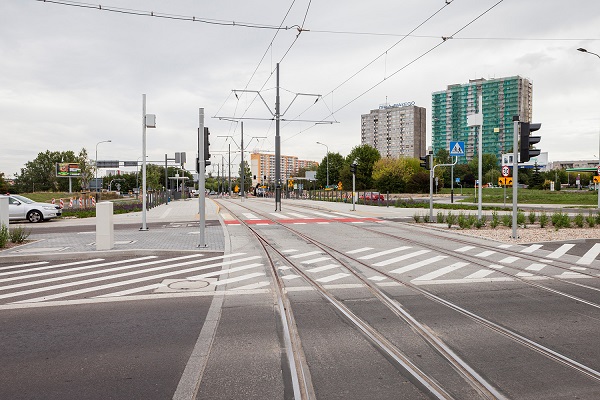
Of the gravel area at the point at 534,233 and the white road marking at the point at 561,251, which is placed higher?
the gravel area at the point at 534,233

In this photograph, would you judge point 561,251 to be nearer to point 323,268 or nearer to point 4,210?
point 323,268

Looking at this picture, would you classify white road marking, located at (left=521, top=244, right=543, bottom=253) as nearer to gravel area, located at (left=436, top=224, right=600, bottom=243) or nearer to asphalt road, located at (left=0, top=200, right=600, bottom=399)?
gravel area, located at (left=436, top=224, right=600, bottom=243)

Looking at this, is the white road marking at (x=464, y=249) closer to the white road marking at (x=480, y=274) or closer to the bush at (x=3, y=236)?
the white road marking at (x=480, y=274)

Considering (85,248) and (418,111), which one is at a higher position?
(418,111)

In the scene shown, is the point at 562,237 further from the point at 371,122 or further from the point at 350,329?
the point at 371,122

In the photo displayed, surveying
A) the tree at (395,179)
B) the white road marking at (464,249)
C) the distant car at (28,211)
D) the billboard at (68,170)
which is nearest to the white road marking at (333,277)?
the white road marking at (464,249)

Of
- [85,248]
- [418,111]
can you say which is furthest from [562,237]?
[418,111]

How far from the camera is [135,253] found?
11430 mm

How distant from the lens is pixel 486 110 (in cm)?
14112

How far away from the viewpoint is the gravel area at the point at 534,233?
563 inches

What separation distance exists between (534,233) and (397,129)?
146m

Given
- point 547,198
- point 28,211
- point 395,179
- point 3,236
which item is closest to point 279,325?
point 3,236

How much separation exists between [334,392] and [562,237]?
44.4 feet

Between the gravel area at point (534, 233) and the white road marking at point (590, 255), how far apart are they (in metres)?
1.56
